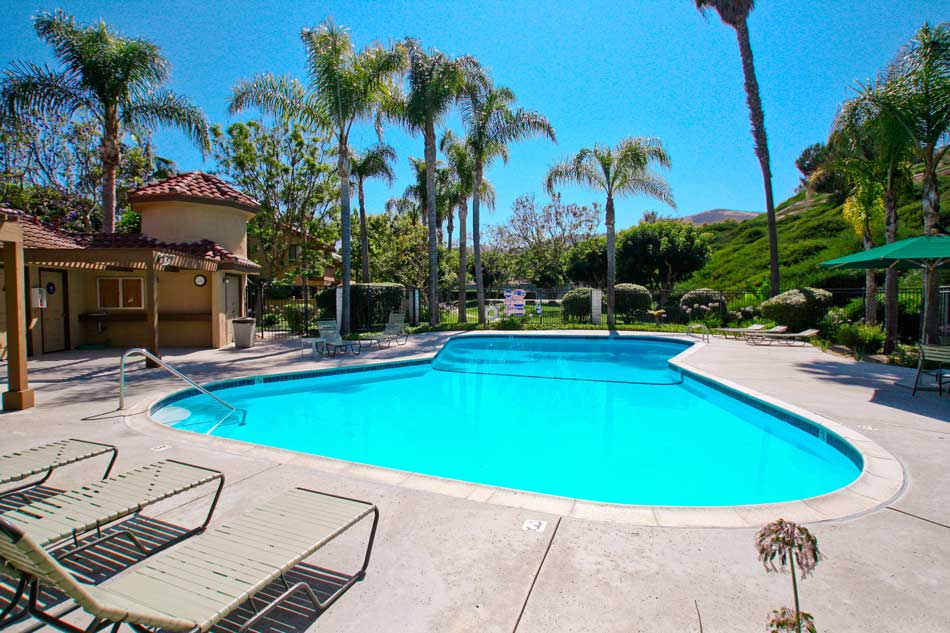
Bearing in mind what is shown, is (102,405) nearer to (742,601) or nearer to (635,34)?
(742,601)

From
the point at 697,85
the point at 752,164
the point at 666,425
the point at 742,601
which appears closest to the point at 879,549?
the point at 742,601

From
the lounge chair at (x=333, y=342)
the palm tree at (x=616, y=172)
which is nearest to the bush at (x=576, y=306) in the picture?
the palm tree at (x=616, y=172)

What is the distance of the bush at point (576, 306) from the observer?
800 inches

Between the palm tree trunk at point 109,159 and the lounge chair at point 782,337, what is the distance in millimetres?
19080

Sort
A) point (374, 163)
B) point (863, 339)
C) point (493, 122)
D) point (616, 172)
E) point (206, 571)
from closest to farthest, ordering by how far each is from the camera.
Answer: point (206, 571), point (863, 339), point (616, 172), point (493, 122), point (374, 163)

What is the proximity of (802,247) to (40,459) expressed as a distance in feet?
110

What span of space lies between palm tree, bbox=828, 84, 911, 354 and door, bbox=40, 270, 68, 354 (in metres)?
20.2

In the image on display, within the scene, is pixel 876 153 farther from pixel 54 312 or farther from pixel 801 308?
pixel 54 312

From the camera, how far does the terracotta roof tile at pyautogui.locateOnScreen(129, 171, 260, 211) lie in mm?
13656

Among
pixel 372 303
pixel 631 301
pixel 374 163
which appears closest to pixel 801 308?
pixel 631 301

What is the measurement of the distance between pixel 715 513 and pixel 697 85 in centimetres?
1811

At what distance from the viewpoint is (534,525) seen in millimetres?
3262

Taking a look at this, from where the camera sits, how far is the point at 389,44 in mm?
15289

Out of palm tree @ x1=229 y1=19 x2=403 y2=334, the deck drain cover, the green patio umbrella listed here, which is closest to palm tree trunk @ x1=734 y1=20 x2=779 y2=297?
the green patio umbrella
